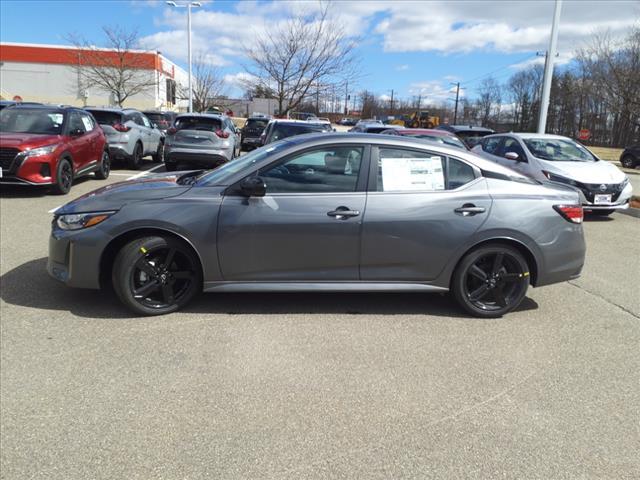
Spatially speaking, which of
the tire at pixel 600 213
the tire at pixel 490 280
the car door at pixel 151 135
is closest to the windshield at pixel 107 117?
the car door at pixel 151 135

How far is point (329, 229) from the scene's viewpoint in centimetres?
432

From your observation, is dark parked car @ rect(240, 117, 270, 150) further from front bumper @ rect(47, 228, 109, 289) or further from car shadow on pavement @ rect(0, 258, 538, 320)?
front bumper @ rect(47, 228, 109, 289)

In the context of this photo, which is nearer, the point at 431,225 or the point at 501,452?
the point at 501,452

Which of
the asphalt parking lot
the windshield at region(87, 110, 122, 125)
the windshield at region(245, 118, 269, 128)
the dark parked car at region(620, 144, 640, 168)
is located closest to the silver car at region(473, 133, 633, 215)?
the asphalt parking lot

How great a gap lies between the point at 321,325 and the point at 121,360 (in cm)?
156

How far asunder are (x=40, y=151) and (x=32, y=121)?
128 cm

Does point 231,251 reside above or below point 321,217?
below

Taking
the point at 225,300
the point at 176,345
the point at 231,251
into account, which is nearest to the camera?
the point at 176,345

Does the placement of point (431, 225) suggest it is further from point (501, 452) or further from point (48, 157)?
point (48, 157)

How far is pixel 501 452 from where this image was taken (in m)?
2.77

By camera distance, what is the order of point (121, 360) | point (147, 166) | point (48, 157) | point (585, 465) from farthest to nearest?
point (147, 166), point (48, 157), point (121, 360), point (585, 465)

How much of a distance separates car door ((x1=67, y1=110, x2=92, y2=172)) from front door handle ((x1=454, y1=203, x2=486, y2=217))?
8444 millimetres

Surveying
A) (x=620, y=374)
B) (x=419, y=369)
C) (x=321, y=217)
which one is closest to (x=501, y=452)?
(x=419, y=369)

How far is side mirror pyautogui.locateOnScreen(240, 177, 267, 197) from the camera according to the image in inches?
166
